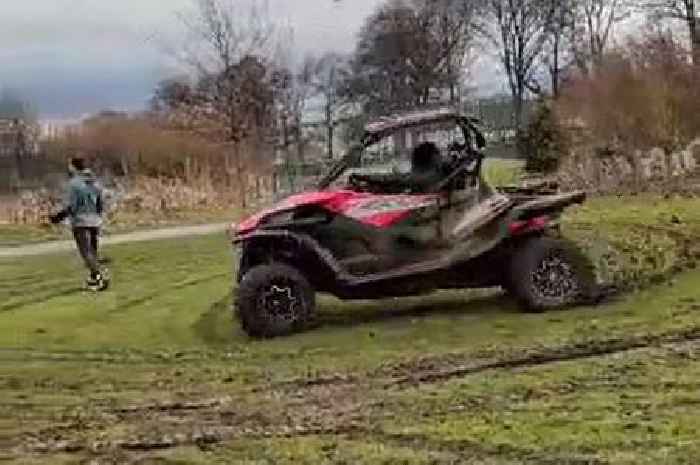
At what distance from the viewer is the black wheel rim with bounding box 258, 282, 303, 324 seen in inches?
560

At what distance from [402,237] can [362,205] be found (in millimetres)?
524

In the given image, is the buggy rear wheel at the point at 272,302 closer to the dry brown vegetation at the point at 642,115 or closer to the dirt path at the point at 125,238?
the dirt path at the point at 125,238

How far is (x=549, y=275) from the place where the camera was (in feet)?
48.4

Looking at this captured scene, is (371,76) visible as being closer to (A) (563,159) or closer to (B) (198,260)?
(A) (563,159)

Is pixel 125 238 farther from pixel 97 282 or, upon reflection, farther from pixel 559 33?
pixel 559 33

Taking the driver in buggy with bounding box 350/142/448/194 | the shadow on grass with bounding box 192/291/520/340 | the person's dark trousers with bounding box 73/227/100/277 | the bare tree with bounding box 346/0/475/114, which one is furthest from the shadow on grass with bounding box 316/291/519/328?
the bare tree with bounding box 346/0/475/114

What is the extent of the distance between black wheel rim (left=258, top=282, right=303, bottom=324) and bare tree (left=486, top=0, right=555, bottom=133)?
173 feet

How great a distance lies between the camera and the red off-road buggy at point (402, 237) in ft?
47.2

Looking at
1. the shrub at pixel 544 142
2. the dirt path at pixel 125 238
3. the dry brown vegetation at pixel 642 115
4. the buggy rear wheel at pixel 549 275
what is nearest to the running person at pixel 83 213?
the buggy rear wheel at pixel 549 275

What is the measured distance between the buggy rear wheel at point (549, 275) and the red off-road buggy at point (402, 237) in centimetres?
1

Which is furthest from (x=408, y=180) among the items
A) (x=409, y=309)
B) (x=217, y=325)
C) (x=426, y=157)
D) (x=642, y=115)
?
(x=642, y=115)

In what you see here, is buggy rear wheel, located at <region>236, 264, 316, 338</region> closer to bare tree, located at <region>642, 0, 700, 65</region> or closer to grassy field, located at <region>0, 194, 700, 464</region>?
grassy field, located at <region>0, 194, 700, 464</region>

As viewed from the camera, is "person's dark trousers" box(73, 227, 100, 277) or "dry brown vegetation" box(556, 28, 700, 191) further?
"dry brown vegetation" box(556, 28, 700, 191)

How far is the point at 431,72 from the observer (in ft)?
199
